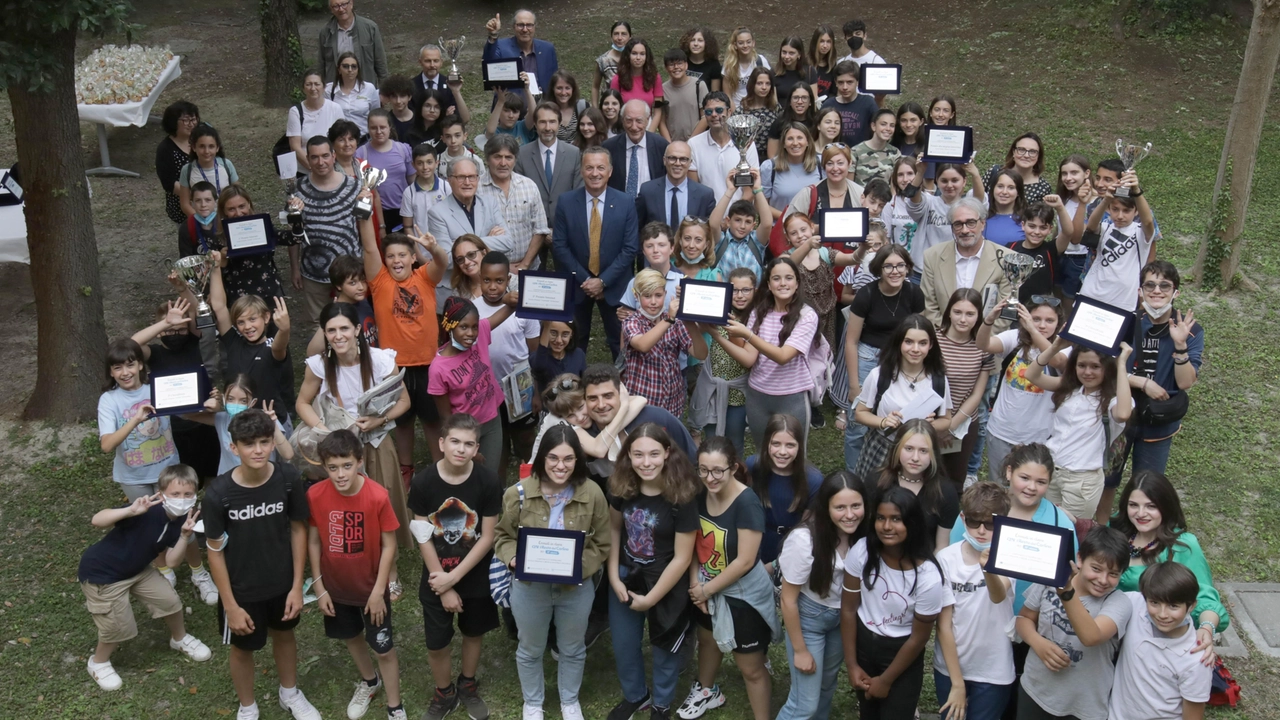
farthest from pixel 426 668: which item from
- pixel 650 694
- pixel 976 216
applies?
pixel 976 216

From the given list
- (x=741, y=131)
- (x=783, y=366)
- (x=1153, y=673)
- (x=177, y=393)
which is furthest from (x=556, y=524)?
(x=741, y=131)

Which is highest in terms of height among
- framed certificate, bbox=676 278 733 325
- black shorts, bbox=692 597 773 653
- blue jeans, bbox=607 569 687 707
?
framed certificate, bbox=676 278 733 325

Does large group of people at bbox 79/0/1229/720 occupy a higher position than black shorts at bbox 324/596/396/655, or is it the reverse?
large group of people at bbox 79/0/1229/720

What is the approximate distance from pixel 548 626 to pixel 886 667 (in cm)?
162

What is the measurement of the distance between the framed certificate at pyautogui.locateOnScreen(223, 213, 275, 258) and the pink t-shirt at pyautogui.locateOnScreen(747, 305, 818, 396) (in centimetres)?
325

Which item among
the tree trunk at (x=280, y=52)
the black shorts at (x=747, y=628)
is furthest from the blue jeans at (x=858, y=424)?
the tree trunk at (x=280, y=52)

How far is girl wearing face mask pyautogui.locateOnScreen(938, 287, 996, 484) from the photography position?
253 inches

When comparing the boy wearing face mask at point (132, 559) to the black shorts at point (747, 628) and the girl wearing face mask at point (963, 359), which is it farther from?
the girl wearing face mask at point (963, 359)

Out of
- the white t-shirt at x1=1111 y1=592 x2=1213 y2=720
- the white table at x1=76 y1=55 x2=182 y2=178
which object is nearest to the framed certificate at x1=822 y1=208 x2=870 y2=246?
the white t-shirt at x1=1111 y1=592 x2=1213 y2=720

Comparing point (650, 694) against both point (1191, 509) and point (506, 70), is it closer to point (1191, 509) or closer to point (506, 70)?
point (1191, 509)

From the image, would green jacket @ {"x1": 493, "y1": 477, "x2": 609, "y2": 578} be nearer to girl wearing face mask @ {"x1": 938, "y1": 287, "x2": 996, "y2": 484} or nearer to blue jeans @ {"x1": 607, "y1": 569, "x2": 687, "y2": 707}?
blue jeans @ {"x1": 607, "y1": 569, "x2": 687, "y2": 707}

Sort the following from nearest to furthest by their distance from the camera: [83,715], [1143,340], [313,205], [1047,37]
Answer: [83,715], [1143,340], [313,205], [1047,37]

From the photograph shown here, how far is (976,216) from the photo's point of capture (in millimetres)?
7051

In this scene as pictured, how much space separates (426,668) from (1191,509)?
16.1ft
